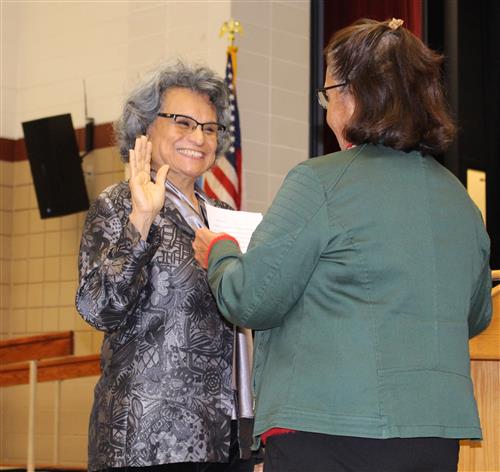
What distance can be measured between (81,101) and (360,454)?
620 centimetres

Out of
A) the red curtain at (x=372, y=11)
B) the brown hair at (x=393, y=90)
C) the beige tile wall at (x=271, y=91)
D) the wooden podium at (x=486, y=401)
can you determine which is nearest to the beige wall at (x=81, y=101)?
the beige tile wall at (x=271, y=91)

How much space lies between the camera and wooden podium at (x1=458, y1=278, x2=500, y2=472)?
2.77 meters

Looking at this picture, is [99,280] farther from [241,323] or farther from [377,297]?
[377,297]

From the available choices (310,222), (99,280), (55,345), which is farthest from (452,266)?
(55,345)

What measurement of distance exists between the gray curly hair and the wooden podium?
1189mm

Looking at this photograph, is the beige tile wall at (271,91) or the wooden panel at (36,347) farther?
the beige tile wall at (271,91)

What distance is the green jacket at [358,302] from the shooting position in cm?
200

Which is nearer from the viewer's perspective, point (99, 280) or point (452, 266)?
point (452, 266)

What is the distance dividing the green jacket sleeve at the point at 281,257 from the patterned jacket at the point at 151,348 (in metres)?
0.69

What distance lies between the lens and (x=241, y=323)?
2117mm

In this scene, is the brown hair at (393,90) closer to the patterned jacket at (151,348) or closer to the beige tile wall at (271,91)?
the patterned jacket at (151,348)

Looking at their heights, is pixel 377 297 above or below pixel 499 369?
above

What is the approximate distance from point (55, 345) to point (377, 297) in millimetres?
3938

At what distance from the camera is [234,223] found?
113 inches
